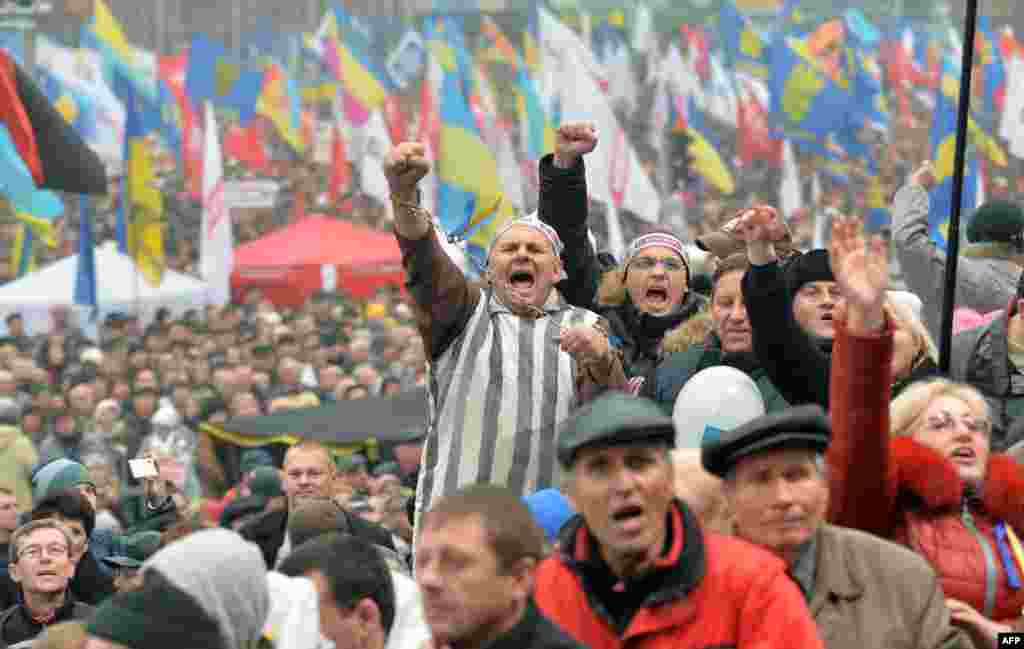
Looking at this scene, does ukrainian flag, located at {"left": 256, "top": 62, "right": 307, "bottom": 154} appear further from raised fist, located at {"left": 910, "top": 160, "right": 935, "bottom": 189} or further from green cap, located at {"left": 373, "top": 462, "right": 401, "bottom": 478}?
raised fist, located at {"left": 910, "top": 160, "right": 935, "bottom": 189}

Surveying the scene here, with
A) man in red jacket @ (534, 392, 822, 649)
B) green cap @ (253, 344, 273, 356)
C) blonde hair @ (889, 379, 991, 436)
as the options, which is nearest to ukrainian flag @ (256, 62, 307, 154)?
green cap @ (253, 344, 273, 356)

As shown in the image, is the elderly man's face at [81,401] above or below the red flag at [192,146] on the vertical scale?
below

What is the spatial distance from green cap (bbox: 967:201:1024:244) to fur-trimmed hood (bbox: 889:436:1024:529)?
2.86 meters

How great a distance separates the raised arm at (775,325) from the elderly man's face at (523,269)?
906 mm

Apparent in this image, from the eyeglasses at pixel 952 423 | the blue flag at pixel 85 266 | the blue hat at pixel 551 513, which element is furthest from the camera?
the blue flag at pixel 85 266

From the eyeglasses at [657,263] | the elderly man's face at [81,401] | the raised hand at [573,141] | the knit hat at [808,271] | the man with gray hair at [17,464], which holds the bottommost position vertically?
the elderly man's face at [81,401]

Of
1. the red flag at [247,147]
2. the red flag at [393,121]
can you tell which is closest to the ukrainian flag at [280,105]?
the red flag at [247,147]

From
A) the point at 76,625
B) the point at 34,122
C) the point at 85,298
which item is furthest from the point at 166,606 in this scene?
the point at 85,298

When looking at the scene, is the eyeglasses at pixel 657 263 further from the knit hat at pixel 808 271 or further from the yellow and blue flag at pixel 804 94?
the yellow and blue flag at pixel 804 94

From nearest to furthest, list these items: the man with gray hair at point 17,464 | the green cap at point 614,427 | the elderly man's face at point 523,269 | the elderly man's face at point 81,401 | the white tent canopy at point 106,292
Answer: the green cap at point 614,427
the elderly man's face at point 523,269
the man with gray hair at point 17,464
the elderly man's face at point 81,401
the white tent canopy at point 106,292

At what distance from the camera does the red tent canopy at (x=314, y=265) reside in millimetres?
25766

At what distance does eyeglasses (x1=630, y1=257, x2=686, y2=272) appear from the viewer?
23.2 feet

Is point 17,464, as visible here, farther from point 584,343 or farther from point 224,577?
point 224,577

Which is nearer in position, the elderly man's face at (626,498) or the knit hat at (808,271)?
the elderly man's face at (626,498)
